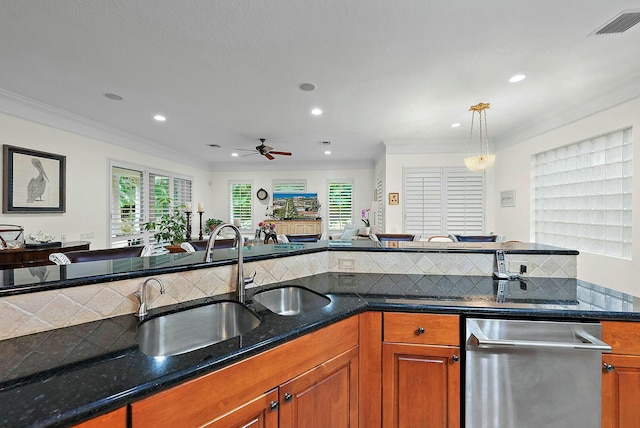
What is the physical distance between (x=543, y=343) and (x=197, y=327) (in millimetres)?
1506

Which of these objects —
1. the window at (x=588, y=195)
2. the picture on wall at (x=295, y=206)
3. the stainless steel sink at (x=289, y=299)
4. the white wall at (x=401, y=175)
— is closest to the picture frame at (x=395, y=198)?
the white wall at (x=401, y=175)

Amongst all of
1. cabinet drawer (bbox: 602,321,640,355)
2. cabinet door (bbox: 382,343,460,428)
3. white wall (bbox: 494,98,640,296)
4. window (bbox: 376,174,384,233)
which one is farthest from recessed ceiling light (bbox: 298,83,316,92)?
white wall (bbox: 494,98,640,296)

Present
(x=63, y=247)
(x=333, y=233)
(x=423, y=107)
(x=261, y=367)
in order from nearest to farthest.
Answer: (x=261, y=367) < (x=63, y=247) < (x=423, y=107) < (x=333, y=233)

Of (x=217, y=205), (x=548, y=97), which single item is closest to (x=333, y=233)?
(x=217, y=205)

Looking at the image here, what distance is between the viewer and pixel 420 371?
4.14 ft

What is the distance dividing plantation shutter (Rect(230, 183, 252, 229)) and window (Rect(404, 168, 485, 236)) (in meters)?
4.19

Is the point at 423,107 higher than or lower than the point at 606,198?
higher

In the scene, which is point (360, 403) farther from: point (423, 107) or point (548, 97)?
point (548, 97)

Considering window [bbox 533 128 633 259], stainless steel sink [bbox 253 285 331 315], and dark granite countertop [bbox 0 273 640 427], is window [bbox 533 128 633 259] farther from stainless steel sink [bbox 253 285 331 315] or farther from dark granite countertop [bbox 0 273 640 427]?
stainless steel sink [bbox 253 285 331 315]

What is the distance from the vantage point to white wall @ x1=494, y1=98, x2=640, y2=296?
2.76 metres

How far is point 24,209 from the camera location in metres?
3.19

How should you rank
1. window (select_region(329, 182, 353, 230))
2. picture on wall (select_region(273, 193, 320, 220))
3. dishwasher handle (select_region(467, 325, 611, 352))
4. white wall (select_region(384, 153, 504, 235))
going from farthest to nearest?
window (select_region(329, 182, 353, 230)), picture on wall (select_region(273, 193, 320, 220)), white wall (select_region(384, 153, 504, 235)), dishwasher handle (select_region(467, 325, 611, 352))

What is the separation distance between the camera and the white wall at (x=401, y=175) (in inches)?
201

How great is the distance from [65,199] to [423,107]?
16.4ft
